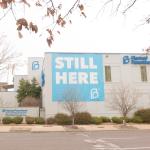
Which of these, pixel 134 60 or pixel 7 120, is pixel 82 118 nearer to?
pixel 7 120

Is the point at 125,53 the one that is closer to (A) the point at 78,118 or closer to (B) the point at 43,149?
(A) the point at 78,118

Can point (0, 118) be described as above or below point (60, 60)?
below

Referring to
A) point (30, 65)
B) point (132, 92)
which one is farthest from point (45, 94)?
point (30, 65)

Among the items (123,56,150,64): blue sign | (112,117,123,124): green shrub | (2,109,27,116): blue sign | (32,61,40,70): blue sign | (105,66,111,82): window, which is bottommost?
(112,117,123,124): green shrub

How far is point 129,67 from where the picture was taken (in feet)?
169

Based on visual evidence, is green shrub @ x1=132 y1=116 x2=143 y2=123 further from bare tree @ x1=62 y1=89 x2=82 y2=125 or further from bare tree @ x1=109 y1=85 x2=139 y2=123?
bare tree @ x1=62 y1=89 x2=82 y2=125

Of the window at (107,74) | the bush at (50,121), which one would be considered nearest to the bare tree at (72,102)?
the bush at (50,121)

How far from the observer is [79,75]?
50.2 m

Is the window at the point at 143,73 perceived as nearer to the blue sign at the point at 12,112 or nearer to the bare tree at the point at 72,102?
the bare tree at the point at 72,102

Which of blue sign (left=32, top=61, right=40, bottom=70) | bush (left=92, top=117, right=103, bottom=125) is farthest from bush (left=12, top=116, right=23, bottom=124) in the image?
blue sign (left=32, top=61, right=40, bottom=70)

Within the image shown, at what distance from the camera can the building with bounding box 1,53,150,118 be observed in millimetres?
49375

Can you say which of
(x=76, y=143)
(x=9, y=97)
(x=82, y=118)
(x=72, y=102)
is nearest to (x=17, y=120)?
(x=72, y=102)

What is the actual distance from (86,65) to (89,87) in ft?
8.67

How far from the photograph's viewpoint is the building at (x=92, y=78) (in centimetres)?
4938
